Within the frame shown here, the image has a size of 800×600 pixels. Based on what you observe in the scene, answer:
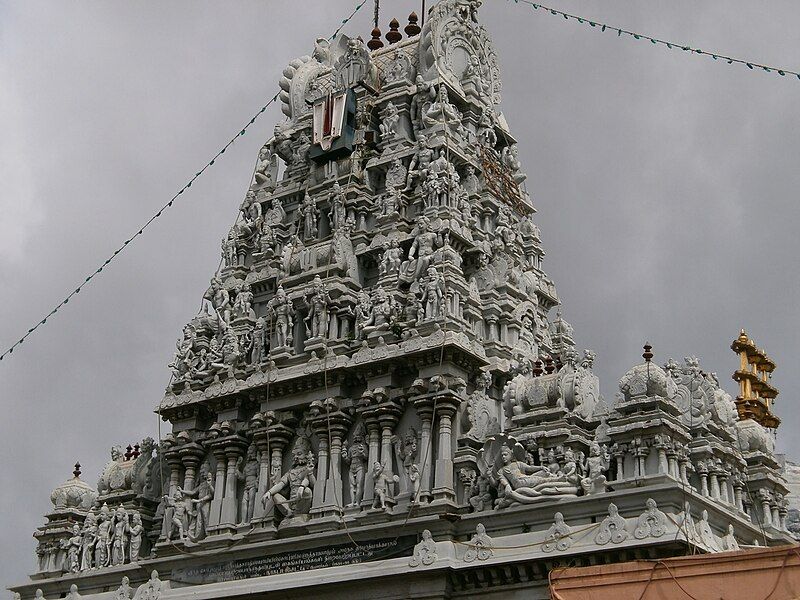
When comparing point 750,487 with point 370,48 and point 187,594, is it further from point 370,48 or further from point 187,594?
point 370,48

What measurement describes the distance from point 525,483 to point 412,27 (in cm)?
1870

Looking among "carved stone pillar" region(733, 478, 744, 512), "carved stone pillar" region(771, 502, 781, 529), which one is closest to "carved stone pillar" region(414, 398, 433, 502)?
"carved stone pillar" region(733, 478, 744, 512)

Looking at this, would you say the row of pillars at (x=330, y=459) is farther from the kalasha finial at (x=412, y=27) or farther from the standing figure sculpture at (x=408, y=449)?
the kalasha finial at (x=412, y=27)

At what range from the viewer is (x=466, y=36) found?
3934 centimetres

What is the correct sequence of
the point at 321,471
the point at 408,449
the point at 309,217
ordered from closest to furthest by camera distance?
1. the point at 408,449
2. the point at 321,471
3. the point at 309,217

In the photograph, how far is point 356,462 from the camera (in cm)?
3259

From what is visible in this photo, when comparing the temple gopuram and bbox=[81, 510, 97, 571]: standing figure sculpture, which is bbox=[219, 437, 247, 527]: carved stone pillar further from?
bbox=[81, 510, 97, 571]: standing figure sculpture

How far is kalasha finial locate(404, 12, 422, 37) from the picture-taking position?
4150cm

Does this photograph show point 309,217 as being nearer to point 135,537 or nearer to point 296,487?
point 296,487

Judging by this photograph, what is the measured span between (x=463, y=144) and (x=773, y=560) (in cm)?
1970

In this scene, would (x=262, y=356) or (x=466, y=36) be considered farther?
(x=466, y=36)

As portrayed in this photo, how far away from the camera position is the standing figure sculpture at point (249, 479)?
34031mm

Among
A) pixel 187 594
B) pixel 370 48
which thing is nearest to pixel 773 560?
pixel 187 594

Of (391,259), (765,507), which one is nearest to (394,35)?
(391,259)
